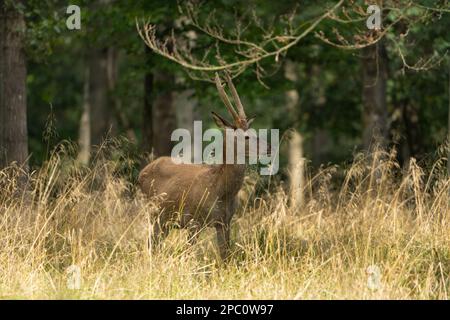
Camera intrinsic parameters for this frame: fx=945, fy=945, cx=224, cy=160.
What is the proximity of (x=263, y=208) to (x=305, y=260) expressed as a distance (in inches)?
71.6

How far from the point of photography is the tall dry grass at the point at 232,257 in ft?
24.5

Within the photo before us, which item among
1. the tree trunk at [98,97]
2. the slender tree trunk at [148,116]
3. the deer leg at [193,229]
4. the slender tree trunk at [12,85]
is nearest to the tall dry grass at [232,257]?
the deer leg at [193,229]

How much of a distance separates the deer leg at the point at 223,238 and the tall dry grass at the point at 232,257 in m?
0.11

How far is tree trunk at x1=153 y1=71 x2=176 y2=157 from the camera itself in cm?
1636

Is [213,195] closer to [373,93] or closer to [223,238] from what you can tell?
[223,238]

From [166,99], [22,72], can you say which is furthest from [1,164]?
[166,99]

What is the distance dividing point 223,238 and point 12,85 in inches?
144

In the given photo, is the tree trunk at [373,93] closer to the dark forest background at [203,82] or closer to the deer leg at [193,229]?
the dark forest background at [203,82]

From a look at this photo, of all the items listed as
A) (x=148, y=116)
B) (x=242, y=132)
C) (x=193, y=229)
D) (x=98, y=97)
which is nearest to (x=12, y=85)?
(x=193, y=229)

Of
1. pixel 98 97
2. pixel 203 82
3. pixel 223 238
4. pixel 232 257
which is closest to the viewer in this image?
pixel 232 257

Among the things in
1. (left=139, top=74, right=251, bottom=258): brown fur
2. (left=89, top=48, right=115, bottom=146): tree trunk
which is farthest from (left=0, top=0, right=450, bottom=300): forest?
(left=89, top=48, right=115, bottom=146): tree trunk

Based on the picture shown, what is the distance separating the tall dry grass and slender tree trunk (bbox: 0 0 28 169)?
4.25 ft

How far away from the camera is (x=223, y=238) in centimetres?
919

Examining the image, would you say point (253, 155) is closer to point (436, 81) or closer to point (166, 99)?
point (166, 99)
